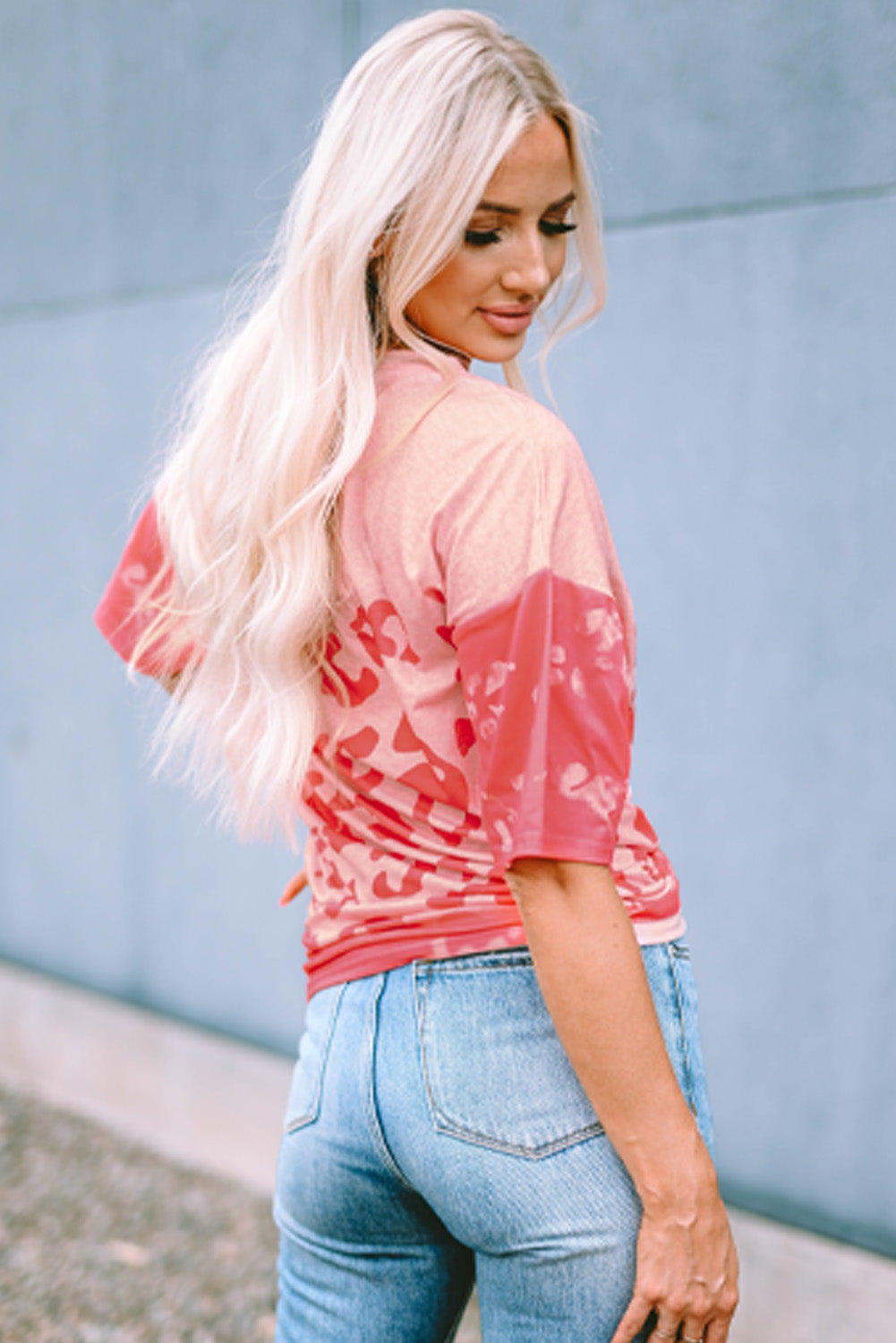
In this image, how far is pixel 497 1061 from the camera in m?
1.06

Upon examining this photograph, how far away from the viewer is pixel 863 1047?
2.39 metres

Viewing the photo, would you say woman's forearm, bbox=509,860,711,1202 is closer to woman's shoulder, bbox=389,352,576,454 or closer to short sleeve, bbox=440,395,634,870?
short sleeve, bbox=440,395,634,870

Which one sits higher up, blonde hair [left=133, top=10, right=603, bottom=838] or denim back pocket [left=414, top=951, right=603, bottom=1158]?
blonde hair [left=133, top=10, right=603, bottom=838]

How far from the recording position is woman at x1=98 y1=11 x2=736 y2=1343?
39.4 inches

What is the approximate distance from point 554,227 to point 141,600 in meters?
0.66

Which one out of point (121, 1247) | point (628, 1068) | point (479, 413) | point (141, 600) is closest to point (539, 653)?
point (479, 413)

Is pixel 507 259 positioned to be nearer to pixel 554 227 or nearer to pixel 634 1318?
pixel 554 227

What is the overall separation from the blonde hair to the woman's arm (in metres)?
0.33

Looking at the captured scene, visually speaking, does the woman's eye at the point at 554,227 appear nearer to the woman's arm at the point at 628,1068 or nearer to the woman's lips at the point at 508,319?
the woman's lips at the point at 508,319

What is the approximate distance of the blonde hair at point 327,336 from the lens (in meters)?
1.10

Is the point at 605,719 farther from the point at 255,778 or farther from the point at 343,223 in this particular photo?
the point at 343,223

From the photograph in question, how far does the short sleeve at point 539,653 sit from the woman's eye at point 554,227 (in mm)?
308

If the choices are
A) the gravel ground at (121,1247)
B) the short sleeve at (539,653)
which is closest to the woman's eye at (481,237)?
the short sleeve at (539,653)

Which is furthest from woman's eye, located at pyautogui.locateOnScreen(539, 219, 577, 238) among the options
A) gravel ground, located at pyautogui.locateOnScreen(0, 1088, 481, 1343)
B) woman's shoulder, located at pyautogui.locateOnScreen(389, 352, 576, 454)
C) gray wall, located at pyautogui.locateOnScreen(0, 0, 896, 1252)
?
gravel ground, located at pyautogui.locateOnScreen(0, 1088, 481, 1343)
